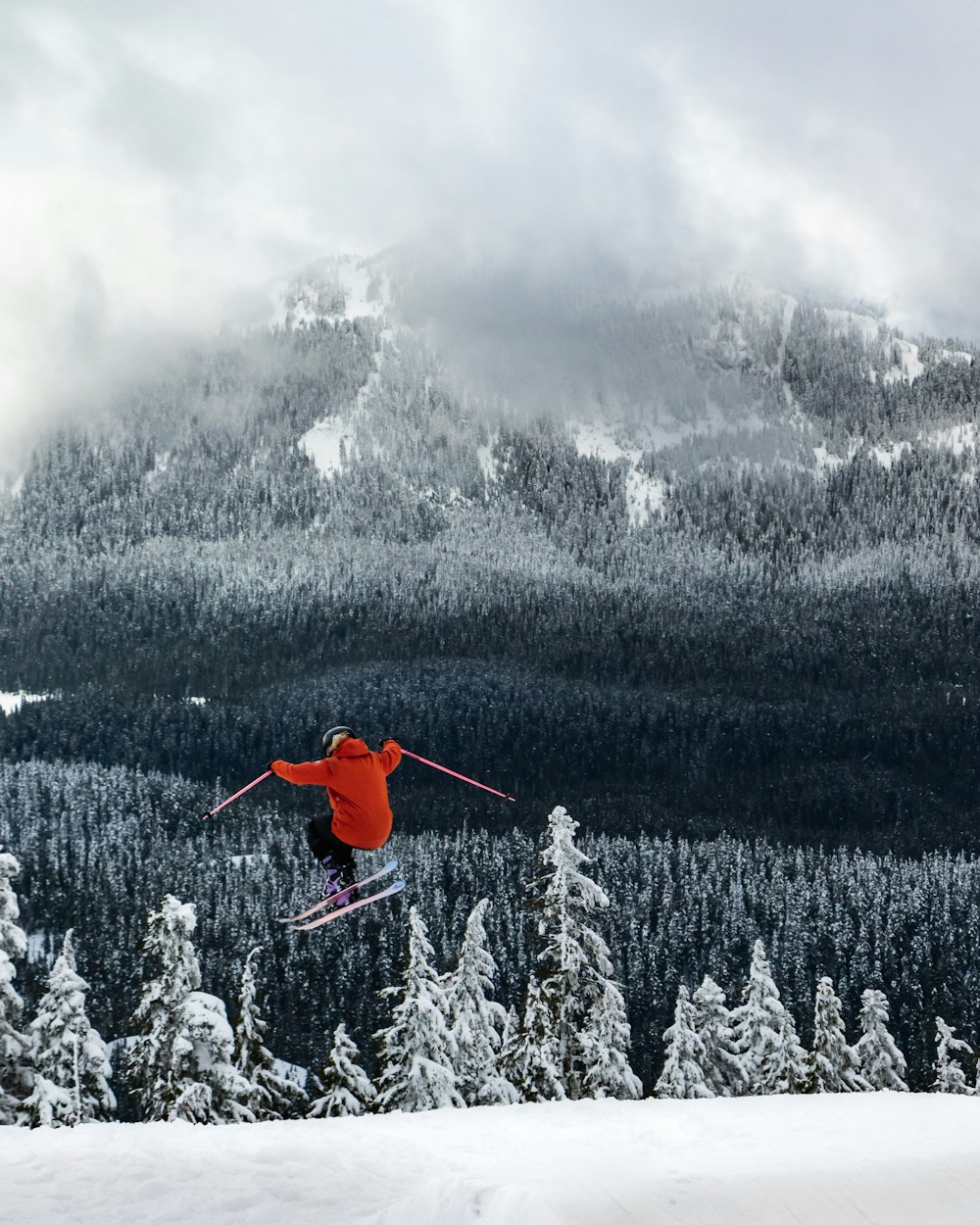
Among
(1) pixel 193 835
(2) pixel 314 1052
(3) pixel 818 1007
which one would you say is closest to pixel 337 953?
(2) pixel 314 1052

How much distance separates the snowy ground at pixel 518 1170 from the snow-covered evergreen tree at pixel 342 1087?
7.57 m

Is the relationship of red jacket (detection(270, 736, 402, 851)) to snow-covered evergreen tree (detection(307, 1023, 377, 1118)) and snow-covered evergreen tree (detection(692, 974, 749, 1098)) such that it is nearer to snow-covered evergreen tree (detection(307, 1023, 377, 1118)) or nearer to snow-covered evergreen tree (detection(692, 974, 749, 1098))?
snow-covered evergreen tree (detection(307, 1023, 377, 1118))

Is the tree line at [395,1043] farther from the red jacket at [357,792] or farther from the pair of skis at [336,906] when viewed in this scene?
the red jacket at [357,792]

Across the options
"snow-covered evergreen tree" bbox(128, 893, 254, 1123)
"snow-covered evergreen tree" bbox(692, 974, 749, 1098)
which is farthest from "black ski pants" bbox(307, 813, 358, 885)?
"snow-covered evergreen tree" bbox(692, 974, 749, 1098)

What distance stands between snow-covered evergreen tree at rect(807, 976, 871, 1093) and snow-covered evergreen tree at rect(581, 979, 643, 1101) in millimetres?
6277

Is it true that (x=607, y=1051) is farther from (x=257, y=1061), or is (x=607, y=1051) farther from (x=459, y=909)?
(x=459, y=909)

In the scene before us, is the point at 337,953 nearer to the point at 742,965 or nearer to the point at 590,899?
the point at 742,965

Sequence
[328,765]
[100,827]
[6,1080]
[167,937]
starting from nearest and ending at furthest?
[328,765]
[6,1080]
[167,937]
[100,827]

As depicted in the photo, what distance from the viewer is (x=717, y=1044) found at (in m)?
29.7

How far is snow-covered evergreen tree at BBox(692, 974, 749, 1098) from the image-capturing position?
28969mm

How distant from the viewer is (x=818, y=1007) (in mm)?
28281

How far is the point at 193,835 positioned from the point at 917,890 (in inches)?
3670

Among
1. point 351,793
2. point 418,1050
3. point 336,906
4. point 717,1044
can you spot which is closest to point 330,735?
point 351,793

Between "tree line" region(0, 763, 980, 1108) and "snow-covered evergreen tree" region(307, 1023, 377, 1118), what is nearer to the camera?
"snow-covered evergreen tree" region(307, 1023, 377, 1118)
